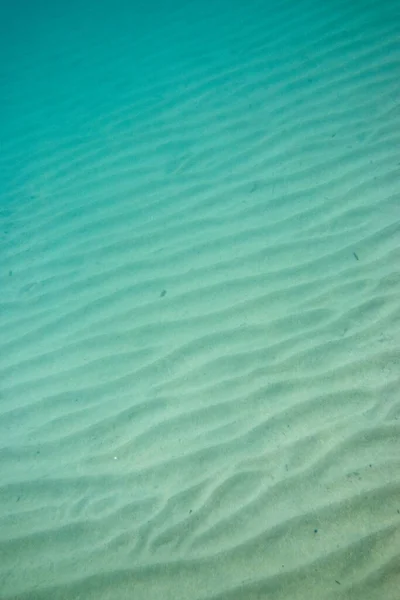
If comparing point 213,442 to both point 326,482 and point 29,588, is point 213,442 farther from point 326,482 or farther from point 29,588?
point 29,588

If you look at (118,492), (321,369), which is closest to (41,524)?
(118,492)

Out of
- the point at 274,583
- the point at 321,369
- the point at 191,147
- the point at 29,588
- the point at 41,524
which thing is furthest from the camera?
the point at 191,147

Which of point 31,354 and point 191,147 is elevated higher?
point 191,147

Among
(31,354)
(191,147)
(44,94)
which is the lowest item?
(31,354)

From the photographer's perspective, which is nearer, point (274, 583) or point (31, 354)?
point (274, 583)

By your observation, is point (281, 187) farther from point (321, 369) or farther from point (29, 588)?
point (29, 588)

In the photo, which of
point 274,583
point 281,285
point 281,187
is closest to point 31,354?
point 281,285

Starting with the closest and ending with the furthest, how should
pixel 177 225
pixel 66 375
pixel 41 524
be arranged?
1. pixel 41 524
2. pixel 66 375
3. pixel 177 225
